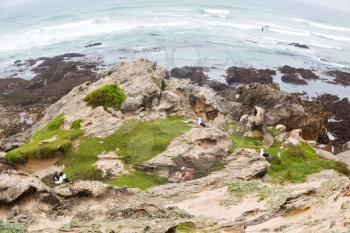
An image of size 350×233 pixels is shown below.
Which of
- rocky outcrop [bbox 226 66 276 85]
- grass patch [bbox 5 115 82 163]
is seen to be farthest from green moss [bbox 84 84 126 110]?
rocky outcrop [bbox 226 66 276 85]

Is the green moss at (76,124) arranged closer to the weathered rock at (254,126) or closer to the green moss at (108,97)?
the green moss at (108,97)

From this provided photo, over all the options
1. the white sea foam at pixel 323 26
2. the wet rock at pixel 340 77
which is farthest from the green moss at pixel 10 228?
the white sea foam at pixel 323 26

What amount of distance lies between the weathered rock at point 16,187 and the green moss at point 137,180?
5.88m

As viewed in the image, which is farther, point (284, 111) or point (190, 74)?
point (190, 74)

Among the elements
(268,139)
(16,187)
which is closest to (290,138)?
(268,139)

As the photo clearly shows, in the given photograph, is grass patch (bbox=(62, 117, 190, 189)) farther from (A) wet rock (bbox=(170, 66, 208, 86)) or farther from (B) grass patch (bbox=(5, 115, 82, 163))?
(A) wet rock (bbox=(170, 66, 208, 86))

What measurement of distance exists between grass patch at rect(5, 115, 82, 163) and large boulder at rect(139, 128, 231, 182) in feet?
15.8

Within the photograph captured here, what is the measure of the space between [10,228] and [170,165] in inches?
461

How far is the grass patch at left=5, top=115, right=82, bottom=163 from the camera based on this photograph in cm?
2803

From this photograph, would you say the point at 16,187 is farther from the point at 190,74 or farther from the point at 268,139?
the point at 190,74

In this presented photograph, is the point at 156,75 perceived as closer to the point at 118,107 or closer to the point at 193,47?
the point at 118,107

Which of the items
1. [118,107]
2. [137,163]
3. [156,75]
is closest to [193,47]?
[156,75]

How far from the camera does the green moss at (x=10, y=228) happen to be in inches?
627

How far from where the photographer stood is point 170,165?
26672mm
